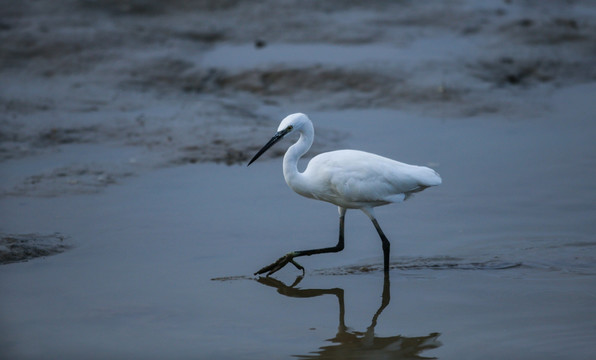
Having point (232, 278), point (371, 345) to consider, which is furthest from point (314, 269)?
point (371, 345)

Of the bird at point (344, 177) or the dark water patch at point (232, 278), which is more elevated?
the bird at point (344, 177)

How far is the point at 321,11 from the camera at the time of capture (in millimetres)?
13359

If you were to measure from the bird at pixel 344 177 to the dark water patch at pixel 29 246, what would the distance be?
167cm

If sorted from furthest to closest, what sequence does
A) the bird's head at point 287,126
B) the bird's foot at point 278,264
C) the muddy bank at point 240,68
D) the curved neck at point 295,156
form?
1. the muddy bank at point 240,68
2. the bird's foot at point 278,264
3. the curved neck at point 295,156
4. the bird's head at point 287,126

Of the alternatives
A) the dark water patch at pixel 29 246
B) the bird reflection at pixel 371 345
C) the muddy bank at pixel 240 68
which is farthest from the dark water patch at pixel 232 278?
the muddy bank at pixel 240 68

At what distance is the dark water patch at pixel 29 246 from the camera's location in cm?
607

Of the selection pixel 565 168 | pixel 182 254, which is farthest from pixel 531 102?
pixel 182 254

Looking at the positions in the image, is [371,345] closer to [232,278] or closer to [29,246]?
[232,278]

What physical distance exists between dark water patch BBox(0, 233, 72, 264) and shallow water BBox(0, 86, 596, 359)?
0.32 ft

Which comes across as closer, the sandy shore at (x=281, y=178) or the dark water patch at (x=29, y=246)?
the sandy shore at (x=281, y=178)

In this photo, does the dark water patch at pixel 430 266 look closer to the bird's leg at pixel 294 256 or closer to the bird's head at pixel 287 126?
the bird's leg at pixel 294 256

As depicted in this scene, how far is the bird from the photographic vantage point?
18.9 feet

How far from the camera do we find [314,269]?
6234mm

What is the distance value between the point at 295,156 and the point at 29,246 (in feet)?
7.30
